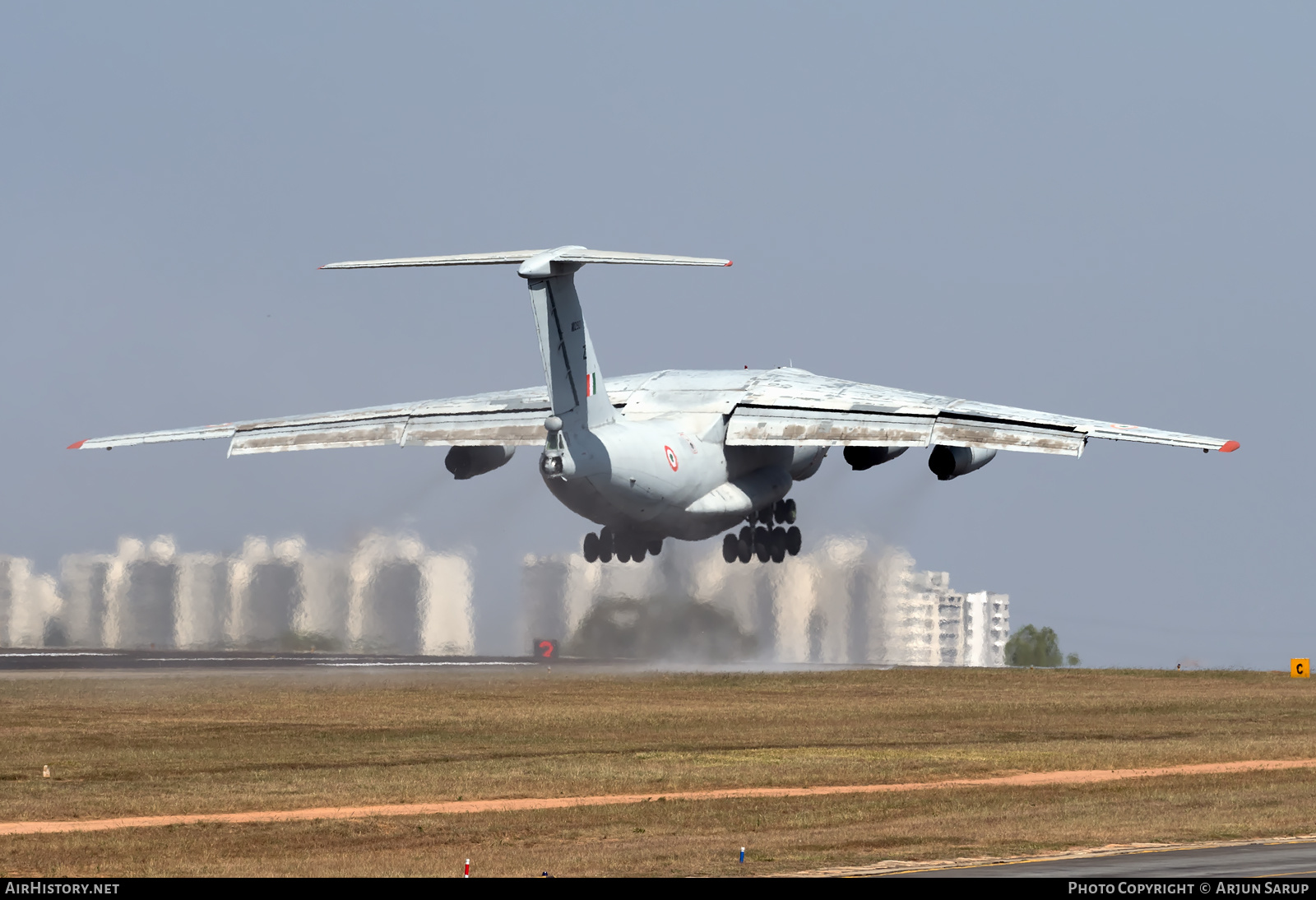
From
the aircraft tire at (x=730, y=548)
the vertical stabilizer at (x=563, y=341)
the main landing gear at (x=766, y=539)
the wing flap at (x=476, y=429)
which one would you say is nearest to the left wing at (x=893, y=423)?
the main landing gear at (x=766, y=539)

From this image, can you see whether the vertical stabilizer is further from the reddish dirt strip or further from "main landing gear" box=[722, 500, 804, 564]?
the reddish dirt strip

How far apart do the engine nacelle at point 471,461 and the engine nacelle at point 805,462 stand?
7700mm

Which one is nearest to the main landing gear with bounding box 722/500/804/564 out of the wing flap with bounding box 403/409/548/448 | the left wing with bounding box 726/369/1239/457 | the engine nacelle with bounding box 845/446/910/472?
the engine nacelle with bounding box 845/446/910/472

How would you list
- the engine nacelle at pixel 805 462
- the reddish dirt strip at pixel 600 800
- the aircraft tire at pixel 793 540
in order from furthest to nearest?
the aircraft tire at pixel 793 540, the engine nacelle at pixel 805 462, the reddish dirt strip at pixel 600 800

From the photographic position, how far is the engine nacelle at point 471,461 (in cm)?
4688

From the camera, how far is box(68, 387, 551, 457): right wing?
4481cm

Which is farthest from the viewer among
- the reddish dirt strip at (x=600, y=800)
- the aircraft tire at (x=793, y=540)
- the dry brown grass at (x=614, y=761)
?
the aircraft tire at (x=793, y=540)

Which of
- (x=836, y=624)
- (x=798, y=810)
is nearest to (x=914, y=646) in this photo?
(x=836, y=624)

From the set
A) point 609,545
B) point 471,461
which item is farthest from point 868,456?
point 471,461

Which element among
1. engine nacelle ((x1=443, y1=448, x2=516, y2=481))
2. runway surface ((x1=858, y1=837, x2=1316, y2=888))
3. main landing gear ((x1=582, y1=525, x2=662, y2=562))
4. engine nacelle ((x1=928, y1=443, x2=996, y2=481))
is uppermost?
engine nacelle ((x1=443, y1=448, x2=516, y2=481))

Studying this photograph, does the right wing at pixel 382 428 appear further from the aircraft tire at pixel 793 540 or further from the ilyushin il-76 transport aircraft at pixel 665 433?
the aircraft tire at pixel 793 540

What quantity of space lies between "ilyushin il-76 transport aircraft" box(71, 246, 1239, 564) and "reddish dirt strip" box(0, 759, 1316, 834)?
24.2 ft

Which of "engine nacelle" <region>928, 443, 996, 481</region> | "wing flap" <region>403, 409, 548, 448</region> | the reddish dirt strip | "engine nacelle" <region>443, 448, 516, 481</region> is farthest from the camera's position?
"engine nacelle" <region>443, 448, 516, 481</region>

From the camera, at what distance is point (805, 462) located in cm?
4881
